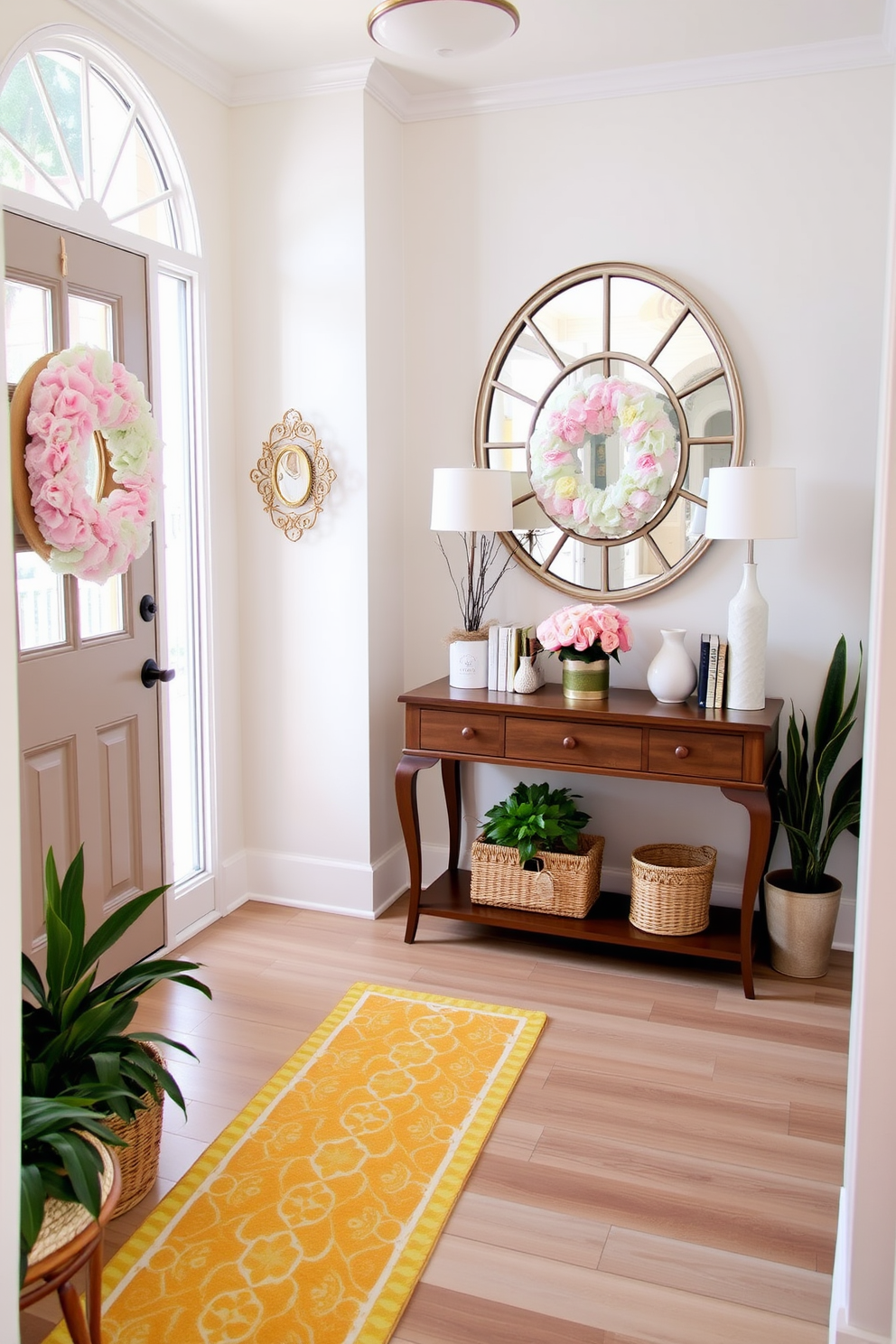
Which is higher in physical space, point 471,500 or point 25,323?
point 25,323

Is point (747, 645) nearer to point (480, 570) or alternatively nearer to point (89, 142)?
point (480, 570)

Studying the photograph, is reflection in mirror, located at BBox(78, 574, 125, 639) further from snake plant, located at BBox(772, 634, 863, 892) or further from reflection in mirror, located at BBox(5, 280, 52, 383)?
snake plant, located at BBox(772, 634, 863, 892)

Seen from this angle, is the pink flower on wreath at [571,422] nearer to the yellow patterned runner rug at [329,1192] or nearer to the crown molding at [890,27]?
the crown molding at [890,27]

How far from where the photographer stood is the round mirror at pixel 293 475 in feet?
11.8

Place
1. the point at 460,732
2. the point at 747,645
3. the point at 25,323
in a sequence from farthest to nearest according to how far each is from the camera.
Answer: the point at 460,732 < the point at 747,645 < the point at 25,323

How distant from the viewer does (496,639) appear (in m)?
3.49

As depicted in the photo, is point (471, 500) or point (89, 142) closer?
point (89, 142)

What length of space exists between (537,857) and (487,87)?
2.51 meters

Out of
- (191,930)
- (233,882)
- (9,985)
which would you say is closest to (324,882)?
(233,882)

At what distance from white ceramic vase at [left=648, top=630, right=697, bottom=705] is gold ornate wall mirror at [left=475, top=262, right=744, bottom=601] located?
30cm

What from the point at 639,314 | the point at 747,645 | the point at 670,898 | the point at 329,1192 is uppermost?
the point at 639,314

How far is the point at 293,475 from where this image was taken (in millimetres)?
3633

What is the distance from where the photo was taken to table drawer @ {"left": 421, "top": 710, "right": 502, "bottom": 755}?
335cm

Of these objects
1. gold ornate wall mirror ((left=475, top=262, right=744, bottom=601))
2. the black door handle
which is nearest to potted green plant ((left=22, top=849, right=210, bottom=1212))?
the black door handle
